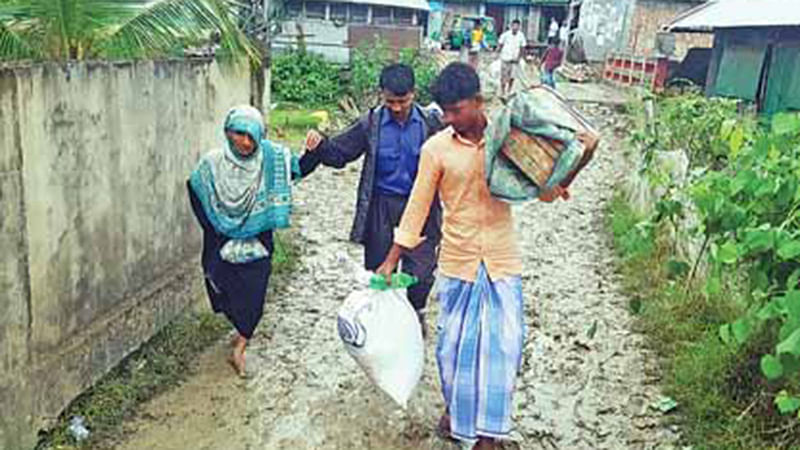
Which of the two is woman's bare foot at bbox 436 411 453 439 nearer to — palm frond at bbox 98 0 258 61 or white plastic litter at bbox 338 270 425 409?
white plastic litter at bbox 338 270 425 409

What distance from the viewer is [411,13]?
25.0 meters

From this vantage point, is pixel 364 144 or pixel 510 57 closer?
pixel 364 144

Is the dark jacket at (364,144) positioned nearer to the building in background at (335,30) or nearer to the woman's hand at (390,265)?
the woman's hand at (390,265)

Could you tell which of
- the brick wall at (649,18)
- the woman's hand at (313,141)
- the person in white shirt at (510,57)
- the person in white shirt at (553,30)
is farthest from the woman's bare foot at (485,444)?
the person in white shirt at (553,30)

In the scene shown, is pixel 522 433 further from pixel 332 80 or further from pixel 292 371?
pixel 332 80

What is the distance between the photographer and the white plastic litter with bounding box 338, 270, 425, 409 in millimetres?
3520

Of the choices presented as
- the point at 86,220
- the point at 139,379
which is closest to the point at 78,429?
the point at 139,379

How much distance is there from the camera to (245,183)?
422cm

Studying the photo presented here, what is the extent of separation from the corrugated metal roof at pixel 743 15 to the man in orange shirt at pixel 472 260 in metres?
9.47

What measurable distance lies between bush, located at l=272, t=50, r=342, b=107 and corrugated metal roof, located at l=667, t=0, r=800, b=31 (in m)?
7.16

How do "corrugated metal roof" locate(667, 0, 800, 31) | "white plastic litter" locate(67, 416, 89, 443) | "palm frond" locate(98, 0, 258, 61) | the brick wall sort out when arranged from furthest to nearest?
the brick wall, "corrugated metal roof" locate(667, 0, 800, 31), "palm frond" locate(98, 0, 258, 61), "white plastic litter" locate(67, 416, 89, 443)

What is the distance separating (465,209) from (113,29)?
263 cm

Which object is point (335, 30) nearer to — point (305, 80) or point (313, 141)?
point (305, 80)

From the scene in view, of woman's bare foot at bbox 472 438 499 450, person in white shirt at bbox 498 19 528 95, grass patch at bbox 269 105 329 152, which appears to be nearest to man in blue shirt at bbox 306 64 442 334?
woman's bare foot at bbox 472 438 499 450
